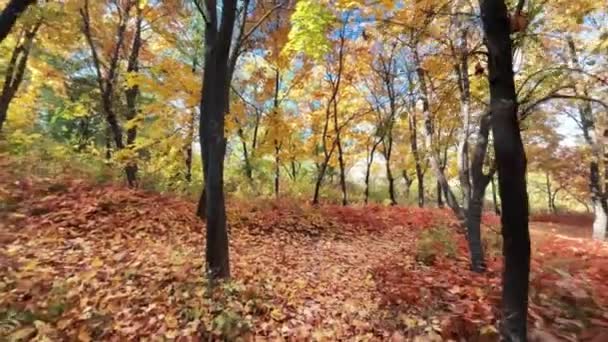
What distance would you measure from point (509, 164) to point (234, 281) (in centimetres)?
390

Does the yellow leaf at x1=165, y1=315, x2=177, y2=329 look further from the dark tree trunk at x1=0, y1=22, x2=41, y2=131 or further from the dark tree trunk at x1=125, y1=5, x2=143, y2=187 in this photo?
the dark tree trunk at x1=0, y1=22, x2=41, y2=131

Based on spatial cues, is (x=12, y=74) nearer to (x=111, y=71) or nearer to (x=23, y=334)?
(x=111, y=71)

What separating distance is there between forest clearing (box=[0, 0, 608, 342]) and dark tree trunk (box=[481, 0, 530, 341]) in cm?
1

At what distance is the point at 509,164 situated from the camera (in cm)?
272

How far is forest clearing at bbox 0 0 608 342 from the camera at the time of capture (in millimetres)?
4078

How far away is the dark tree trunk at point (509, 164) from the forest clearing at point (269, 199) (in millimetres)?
12

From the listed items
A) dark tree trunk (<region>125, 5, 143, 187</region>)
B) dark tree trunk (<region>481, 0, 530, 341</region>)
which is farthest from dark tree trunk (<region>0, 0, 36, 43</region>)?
dark tree trunk (<region>125, 5, 143, 187</region>)

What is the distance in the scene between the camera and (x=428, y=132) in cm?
752

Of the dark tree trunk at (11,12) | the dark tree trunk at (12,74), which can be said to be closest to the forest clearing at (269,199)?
the dark tree trunk at (11,12)

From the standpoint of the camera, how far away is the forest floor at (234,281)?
421cm

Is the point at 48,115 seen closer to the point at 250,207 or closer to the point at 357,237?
the point at 250,207

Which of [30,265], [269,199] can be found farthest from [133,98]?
[30,265]

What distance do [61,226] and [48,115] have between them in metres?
11.8

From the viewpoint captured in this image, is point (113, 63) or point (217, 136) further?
point (113, 63)
